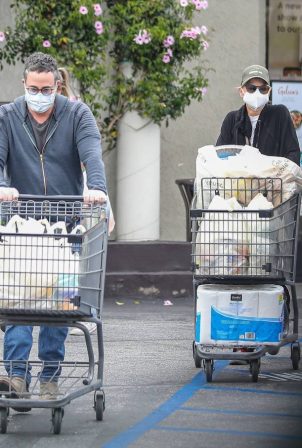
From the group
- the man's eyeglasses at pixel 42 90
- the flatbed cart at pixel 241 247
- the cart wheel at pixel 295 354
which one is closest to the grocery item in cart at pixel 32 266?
the man's eyeglasses at pixel 42 90

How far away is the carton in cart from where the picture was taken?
833 cm

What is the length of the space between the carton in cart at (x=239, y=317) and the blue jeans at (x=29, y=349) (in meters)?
1.35

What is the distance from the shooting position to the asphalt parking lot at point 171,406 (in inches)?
259

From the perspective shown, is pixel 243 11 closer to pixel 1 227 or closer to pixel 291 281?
pixel 291 281

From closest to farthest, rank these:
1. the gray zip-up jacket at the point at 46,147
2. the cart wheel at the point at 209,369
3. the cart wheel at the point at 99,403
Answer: the cart wheel at the point at 99,403 < the gray zip-up jacket at the point at 46,147 < the cart wheel at the point at 209,369

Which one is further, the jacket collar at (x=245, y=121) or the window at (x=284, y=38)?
the window at (x=284, y=38)

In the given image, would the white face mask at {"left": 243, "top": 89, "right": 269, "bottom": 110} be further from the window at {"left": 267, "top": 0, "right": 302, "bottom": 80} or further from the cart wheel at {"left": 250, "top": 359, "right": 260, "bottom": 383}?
the window at {"left": 267, "top": 0, "right": 302, "bottom": 80}

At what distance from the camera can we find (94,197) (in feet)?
22.7

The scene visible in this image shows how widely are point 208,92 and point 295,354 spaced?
6.27m

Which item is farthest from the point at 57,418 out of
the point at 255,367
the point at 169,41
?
the point at 169,41

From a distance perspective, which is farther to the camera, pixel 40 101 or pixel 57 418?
pixel 40 101

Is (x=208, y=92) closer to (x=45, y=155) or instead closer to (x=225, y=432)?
(x=45, y=155)

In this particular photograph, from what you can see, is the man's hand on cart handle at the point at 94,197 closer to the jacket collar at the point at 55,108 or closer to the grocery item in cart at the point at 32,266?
the grocery item in cart at the point at 32,266

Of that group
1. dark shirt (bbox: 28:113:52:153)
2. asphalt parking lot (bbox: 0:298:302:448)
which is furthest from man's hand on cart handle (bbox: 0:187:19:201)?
asphalt parking lot (bbox: 0:298:302:448)
